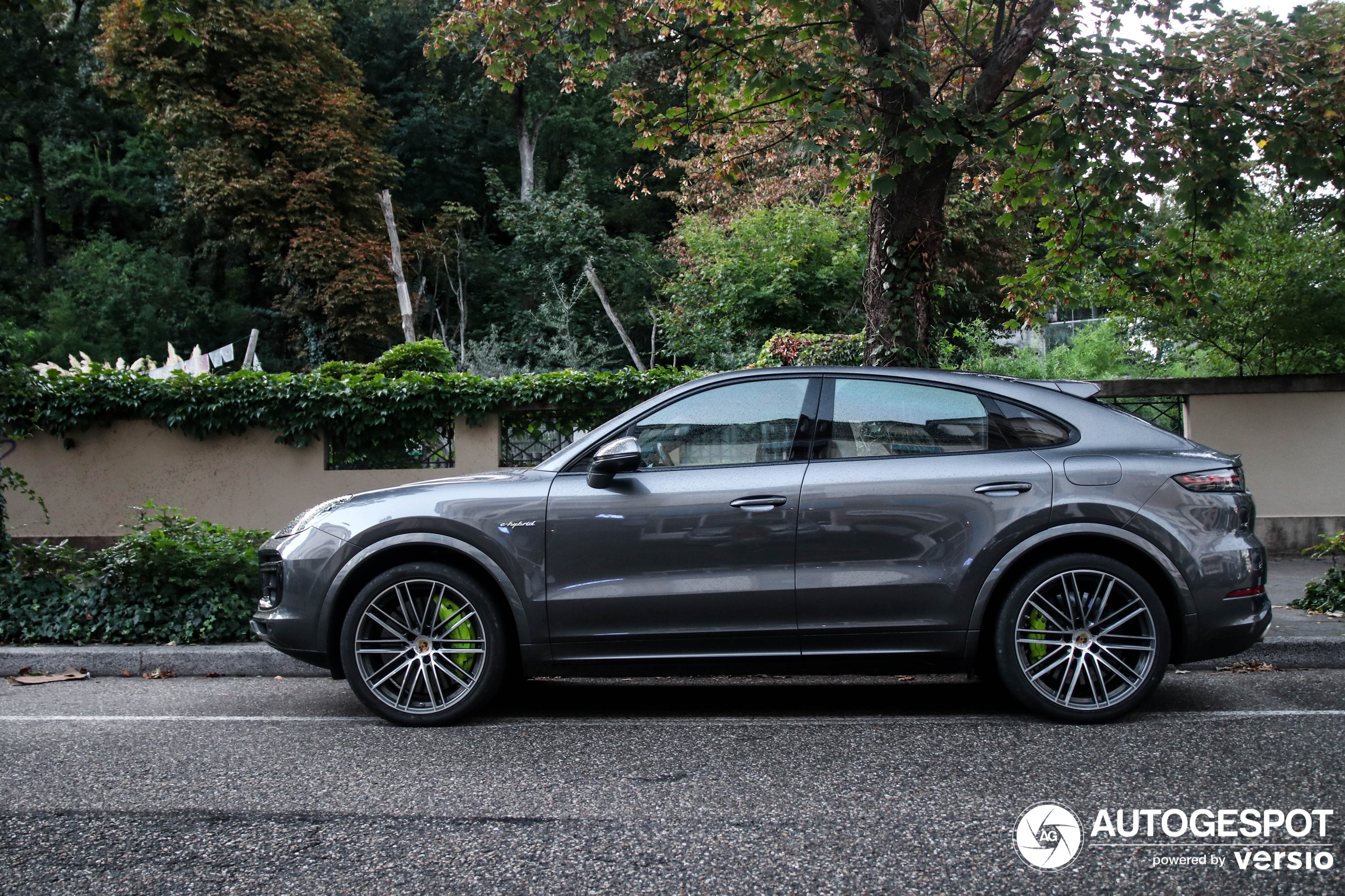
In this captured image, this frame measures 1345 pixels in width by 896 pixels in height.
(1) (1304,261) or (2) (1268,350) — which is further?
(2) (1268,350)

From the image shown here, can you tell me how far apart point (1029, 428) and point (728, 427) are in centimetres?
144

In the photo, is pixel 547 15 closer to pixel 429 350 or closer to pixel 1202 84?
pixel 429 350

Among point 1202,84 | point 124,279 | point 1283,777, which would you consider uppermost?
point 124,279

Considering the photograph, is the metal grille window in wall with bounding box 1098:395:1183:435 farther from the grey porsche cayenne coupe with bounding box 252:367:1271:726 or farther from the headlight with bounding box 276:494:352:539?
the headlight with bounding box 276:494:352:539

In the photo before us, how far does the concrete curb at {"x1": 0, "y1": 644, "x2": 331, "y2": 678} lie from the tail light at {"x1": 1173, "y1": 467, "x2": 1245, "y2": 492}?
508 cm

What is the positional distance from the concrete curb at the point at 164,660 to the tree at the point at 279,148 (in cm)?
2540

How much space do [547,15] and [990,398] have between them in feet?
19.5

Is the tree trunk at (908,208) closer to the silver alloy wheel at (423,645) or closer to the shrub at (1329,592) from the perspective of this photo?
the shrub at (1329,592)

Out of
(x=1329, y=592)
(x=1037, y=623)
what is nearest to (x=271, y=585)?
(x=1037, y=623)

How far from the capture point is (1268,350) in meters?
11.3

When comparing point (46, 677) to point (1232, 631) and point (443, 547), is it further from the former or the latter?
point (1232, 631)

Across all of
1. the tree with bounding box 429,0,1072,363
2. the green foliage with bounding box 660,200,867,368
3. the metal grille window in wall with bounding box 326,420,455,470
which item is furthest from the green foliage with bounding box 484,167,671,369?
the tree with bounding box 429,0,1072,363

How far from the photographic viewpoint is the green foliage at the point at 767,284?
17.4 meters

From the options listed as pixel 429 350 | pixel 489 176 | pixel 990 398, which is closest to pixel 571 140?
pixel 489 176
